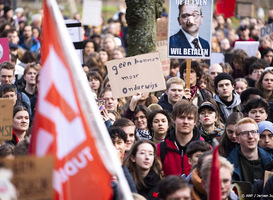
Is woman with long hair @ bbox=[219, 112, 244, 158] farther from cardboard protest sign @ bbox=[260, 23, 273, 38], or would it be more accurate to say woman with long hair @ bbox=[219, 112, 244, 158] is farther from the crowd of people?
cardboard protest sign @ bbox=[260, 23, 273, 38]

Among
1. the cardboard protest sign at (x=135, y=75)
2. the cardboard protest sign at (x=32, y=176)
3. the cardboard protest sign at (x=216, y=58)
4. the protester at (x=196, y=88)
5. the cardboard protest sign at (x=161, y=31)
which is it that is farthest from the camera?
the cardboard protest sign at (x=161, y=31)

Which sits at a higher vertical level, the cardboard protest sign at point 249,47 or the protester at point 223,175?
the cardboard protest sign at point 249,47

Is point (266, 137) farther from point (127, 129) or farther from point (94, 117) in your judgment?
point (94, 117)

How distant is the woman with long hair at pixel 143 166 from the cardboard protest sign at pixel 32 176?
309cm

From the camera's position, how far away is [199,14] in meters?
10.5

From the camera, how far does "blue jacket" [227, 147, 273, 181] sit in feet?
24.3

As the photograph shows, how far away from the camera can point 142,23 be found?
38.4ft

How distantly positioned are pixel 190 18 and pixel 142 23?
1.35m

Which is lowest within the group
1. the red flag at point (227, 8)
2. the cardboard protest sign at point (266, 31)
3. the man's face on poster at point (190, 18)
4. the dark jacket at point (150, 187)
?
the dark jacket at point (150, 187)

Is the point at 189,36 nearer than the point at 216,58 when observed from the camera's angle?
Yes

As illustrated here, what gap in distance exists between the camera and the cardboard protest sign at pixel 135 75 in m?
9.84

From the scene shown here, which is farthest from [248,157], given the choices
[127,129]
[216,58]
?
[216,58]

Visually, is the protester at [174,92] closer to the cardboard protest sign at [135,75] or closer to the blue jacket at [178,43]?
the cardboard protest sign at [135,75]

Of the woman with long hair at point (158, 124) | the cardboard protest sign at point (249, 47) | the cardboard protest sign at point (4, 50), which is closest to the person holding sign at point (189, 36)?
the woman with long hair at point (158, 124)
